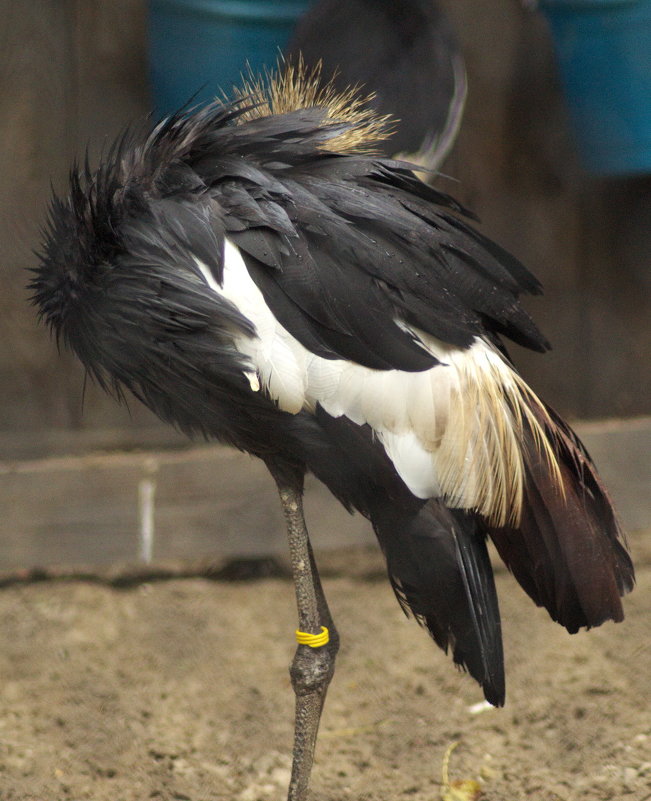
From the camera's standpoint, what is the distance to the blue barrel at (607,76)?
203 cm

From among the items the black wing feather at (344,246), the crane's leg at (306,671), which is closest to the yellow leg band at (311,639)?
the crane's leg at (306,671)

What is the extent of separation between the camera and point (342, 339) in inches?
53.8

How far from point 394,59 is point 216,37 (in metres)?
0.33

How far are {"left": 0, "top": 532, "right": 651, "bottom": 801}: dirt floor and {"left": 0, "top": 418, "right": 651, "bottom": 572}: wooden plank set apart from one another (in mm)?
81

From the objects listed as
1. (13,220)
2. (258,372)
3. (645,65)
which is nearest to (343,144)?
(258,372)

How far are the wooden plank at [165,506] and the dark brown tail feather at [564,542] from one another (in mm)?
1017

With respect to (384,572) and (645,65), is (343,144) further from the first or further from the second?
(384,572)

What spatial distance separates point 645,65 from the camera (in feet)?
6.69

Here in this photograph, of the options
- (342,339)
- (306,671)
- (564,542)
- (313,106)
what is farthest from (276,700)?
(313,106)

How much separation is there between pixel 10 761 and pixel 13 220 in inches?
43.4

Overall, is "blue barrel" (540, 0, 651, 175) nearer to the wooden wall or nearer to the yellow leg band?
the wooden wall

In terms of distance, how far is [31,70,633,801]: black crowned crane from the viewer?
1.34 meters

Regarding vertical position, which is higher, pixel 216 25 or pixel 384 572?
pixel 216 25

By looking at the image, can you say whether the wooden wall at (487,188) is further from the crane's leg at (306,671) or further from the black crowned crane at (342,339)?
the crane's leg at (306,671)
